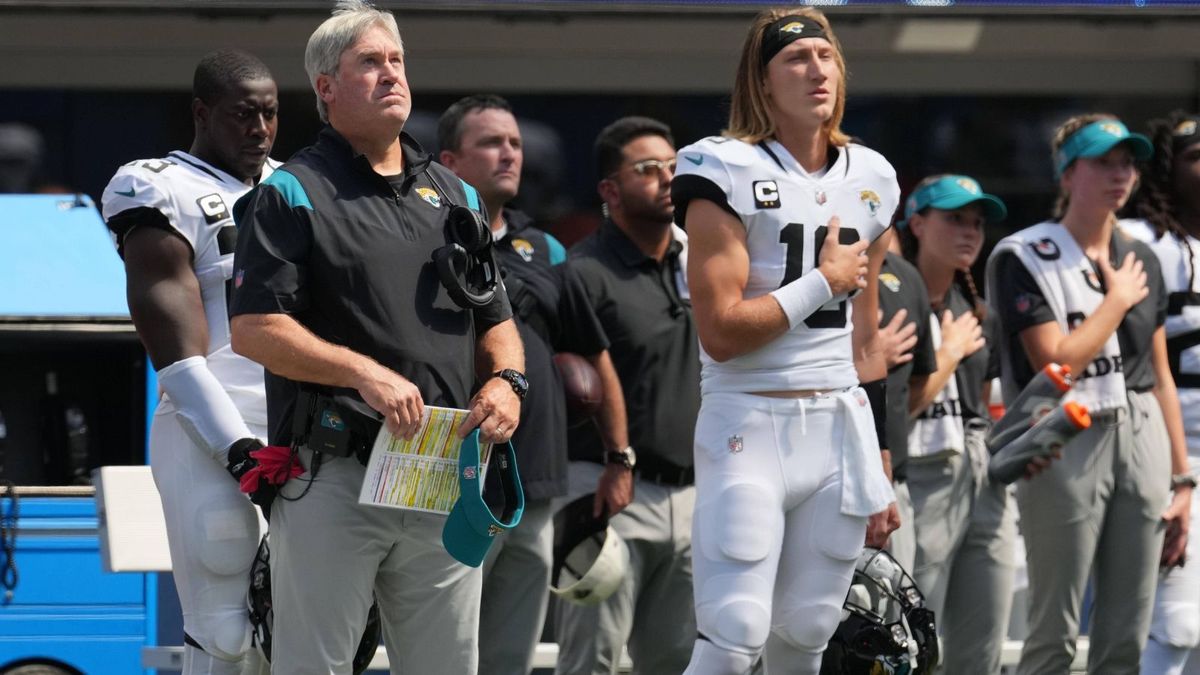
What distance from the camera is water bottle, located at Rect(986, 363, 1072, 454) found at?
564 centimetres

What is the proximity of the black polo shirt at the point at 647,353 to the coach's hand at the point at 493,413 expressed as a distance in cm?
197

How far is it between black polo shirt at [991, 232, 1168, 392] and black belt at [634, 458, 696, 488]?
1188 millimetres

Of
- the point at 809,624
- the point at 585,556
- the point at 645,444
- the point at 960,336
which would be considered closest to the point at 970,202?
the point at 960,336

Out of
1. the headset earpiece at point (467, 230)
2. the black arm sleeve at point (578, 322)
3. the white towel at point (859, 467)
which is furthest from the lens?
the black arm sleeve at point (578, 322)

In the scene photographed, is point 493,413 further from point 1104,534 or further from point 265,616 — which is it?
point 1104,534

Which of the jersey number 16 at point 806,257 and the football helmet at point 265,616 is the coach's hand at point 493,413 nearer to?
the football helmet at point 265,616

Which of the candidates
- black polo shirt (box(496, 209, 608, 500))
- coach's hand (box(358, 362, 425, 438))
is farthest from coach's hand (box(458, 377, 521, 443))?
black polo shirt (box(496, 209, 608, 500))

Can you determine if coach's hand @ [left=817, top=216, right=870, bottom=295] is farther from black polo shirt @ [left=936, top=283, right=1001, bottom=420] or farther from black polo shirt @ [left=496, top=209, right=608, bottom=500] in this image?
black polo shirt @ [left=936, top=283, right=1001, bottom=420]

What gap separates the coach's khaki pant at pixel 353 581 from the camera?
12.5 ft

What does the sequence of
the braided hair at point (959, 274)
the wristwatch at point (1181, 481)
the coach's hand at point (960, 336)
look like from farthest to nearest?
the braided hair at point (959, 274), the coach's hand at point (960, 336), the wristwatch at point (1181, 481)

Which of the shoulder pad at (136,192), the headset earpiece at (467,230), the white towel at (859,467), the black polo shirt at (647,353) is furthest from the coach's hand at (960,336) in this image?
the shoulder pad at (136,192)

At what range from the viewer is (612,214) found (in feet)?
20.3

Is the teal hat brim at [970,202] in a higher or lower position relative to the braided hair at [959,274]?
higher

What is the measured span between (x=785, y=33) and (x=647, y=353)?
1647 millimetres
